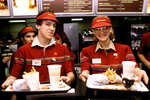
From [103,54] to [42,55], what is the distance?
79cm

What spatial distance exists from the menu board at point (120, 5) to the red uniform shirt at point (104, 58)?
3.95ft

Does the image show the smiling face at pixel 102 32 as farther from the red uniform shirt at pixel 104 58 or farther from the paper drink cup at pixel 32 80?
the paper drink cup at pixel 32 80

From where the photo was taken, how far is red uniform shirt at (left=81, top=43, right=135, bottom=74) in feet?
6.38

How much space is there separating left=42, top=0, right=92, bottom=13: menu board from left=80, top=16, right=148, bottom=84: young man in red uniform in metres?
1.04

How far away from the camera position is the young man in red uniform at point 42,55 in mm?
1878

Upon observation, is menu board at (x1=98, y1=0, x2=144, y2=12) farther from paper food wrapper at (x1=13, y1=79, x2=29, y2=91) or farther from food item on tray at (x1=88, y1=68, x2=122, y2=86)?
paper food wrapper at (x1=13, y1=79, x2=29, y2=91)

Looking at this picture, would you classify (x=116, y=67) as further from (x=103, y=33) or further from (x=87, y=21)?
(x=87, y=21)

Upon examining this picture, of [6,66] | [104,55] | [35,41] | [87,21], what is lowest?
[6,66]

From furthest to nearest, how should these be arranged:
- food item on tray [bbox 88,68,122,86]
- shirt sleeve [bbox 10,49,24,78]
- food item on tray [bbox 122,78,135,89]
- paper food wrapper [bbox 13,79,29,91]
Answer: shirt sleeve [bbox 10,49,24,78] → food item on tray [bbox 88,68,122,86] → food item on tray [bbox 122,78,135,89] → paper food wrapper [bbox 13,79,29,91]

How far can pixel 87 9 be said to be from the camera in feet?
9.75

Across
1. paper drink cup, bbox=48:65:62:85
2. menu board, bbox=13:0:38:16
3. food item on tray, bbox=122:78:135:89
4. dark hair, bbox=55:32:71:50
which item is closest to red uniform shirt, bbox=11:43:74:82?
paper drink cup, bbox=48:65:62:85

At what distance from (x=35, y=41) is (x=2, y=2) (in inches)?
58.0

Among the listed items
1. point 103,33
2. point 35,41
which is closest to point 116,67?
point 103,33

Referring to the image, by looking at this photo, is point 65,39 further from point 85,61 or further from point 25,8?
point 85,61
